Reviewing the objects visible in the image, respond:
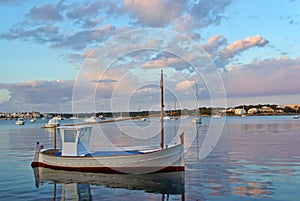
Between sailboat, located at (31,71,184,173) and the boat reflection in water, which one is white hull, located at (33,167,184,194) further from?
sailboat, located at (31,71,184,173)

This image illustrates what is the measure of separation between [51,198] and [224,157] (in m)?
17.1

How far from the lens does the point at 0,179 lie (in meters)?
22.6

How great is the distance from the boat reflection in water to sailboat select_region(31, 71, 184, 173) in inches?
15.1

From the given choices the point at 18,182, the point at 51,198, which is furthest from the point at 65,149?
the point at 51,198

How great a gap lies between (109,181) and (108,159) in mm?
1780

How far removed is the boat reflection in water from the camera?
18609mm

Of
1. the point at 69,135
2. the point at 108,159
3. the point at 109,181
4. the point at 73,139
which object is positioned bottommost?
the point at 109,181

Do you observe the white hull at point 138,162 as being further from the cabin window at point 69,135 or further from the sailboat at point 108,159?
the cabin window at point 69,135

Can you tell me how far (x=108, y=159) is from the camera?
74.6 ft

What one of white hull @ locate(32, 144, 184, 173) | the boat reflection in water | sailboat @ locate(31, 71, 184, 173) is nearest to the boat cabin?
sailboat @ locate(31, 71, 184, 173)

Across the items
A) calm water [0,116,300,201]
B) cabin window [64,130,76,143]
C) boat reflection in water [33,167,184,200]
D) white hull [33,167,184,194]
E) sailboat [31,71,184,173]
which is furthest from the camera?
cabin window [64,130,76,143]

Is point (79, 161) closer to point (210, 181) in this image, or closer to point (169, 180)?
point (169, 180)

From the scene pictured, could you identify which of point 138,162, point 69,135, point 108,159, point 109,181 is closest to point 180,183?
point 138,162

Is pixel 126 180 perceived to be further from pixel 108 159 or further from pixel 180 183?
pixel 180 183
